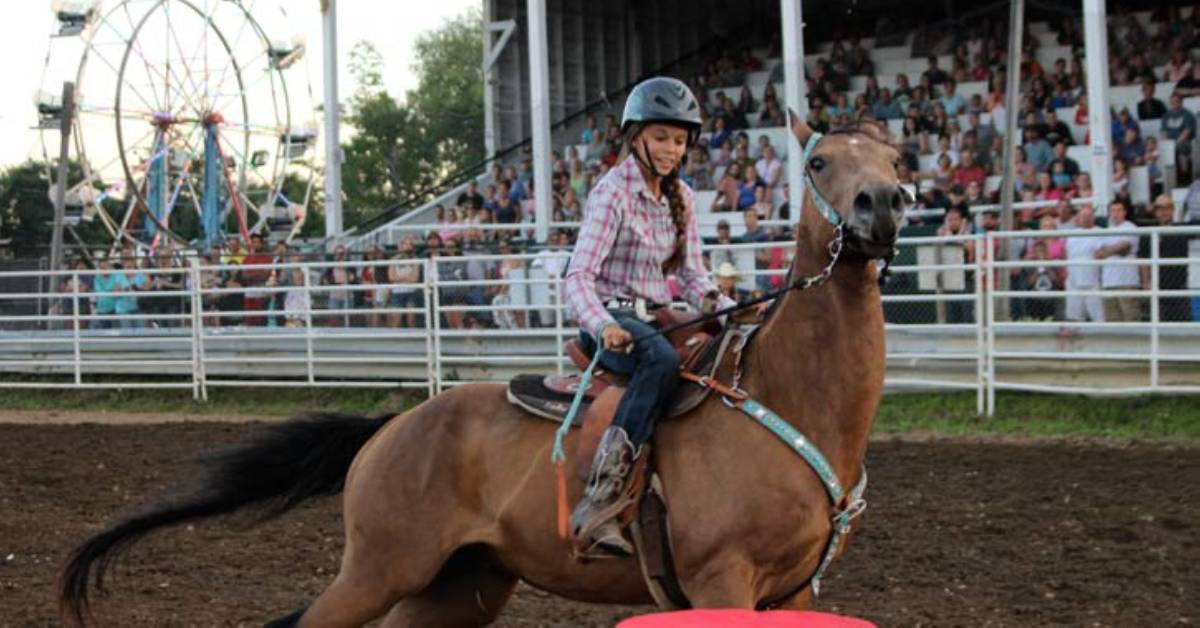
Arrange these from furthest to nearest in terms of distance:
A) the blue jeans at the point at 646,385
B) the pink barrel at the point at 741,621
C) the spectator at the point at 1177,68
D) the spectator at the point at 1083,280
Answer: the spectator at the point at 1177,68
the spectator at the point at 1083,280
the blue jeans at the point at 646,385
the pink barrel at the point at 741,621

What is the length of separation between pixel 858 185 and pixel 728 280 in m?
5.26

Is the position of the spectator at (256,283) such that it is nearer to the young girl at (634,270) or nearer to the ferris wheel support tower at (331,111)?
the ferris wheel support tower at (331,111)

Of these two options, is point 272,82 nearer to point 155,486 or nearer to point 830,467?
point 155,486

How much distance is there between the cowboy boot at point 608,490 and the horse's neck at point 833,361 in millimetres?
476

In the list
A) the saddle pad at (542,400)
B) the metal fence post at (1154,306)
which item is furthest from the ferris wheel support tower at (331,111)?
the saddle pad at (542,400)

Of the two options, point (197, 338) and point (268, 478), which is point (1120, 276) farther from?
point (197, 338)

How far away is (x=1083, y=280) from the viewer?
43.9 feet

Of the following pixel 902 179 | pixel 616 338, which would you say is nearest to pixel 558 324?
pixel 902 179

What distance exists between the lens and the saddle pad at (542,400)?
5.31 meters

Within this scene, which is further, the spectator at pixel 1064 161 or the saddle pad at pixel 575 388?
the spectator at pixel 1064 161

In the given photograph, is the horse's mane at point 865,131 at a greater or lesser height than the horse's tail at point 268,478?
greater

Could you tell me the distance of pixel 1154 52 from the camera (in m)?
20.2

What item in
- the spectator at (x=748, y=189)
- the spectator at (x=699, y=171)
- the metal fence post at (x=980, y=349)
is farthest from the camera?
the spectator at (x=699, y=171)

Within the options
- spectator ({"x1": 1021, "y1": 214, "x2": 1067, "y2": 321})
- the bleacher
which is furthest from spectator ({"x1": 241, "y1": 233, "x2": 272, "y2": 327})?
spectator ({"x1": 1021, "y1": 214, "x2": 1067, "y2": 321})
